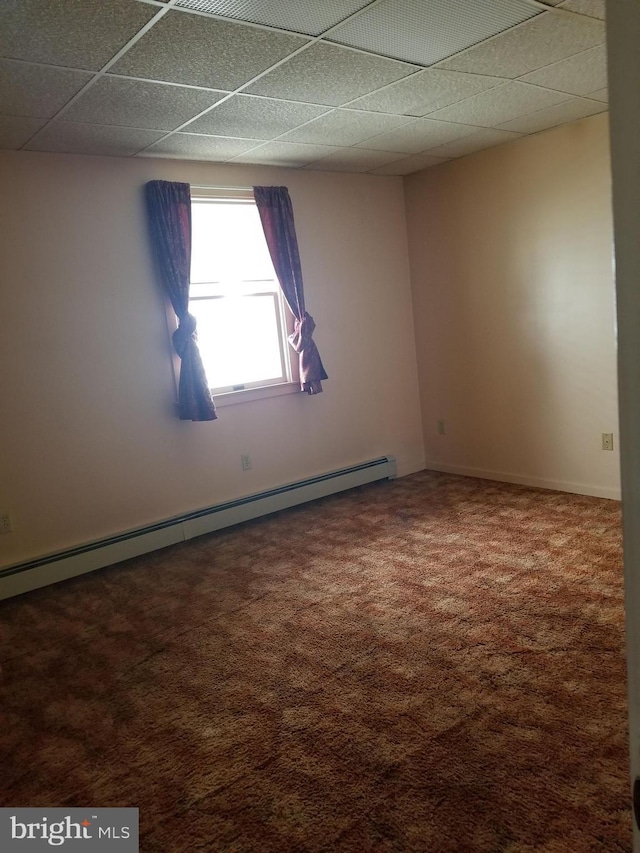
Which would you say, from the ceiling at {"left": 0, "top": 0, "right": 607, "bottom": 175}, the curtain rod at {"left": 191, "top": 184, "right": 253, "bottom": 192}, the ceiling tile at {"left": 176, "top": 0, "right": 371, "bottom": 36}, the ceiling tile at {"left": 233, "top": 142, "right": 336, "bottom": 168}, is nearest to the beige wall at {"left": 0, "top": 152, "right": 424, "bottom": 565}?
the curtain rod at {"left": 191, "top": 184, "right": 253, "bottom": 192}

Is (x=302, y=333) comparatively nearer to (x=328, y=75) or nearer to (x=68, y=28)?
(x=328, y=75)

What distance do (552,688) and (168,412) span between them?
2.92 metres

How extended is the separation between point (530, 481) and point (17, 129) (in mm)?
4059

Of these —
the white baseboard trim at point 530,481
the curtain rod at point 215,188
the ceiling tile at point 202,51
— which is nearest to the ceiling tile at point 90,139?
the curtain rod at point 215,188

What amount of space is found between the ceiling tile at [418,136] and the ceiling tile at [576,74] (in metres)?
0.72

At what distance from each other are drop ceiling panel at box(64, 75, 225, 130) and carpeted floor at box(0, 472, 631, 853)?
2.50 metres

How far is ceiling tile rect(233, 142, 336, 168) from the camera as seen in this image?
13.8 feet

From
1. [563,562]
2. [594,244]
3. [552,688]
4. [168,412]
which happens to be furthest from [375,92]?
[552,688]

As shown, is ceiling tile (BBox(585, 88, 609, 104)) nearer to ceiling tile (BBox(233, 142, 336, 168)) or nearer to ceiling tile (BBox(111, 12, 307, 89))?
ceiling tile (BBox(233, 142, 336, 168))

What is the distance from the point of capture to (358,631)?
2916mm

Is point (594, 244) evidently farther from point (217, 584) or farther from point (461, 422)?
point (217, 584)

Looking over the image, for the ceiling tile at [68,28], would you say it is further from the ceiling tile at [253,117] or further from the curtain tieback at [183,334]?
the curtain tieback at [183,334]

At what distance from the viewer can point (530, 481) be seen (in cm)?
497

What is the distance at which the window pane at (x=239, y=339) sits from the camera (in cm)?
454
